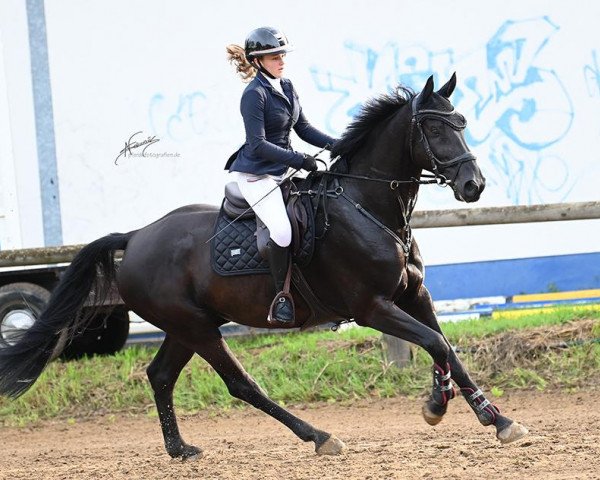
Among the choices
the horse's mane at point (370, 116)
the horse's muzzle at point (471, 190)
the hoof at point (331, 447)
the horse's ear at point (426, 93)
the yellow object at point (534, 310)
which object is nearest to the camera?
the horse's muzzle at point (471, 190)

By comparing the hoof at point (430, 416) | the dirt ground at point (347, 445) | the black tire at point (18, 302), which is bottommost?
the dirt ground at point (347, 445)

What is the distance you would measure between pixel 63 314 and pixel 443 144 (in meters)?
3.12

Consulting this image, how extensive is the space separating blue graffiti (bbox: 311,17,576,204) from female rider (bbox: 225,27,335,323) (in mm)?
4408

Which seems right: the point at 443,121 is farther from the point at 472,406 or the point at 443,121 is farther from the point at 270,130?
the point at 472,406

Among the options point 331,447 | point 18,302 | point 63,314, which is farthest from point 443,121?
point 18,302

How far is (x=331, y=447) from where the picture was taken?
22.7 feet

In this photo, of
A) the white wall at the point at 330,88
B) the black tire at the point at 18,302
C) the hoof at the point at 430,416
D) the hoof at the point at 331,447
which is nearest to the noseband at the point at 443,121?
the hoof at the point at 430,416

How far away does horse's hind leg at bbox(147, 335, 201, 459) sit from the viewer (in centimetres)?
739

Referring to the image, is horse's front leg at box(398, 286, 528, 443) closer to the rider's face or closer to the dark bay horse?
the dark bay horse

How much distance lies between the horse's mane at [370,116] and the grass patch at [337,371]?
9.95 ft

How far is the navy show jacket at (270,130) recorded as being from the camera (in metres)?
6.71

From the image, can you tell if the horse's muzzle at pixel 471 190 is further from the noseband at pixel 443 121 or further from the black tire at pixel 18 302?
the black tire at pixel 18 302

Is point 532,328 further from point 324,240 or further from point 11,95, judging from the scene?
point 11,95

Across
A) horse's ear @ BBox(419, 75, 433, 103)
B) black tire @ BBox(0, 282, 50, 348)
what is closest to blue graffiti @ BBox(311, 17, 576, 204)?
black tire @ BBox(0, 282, 50, 348)
